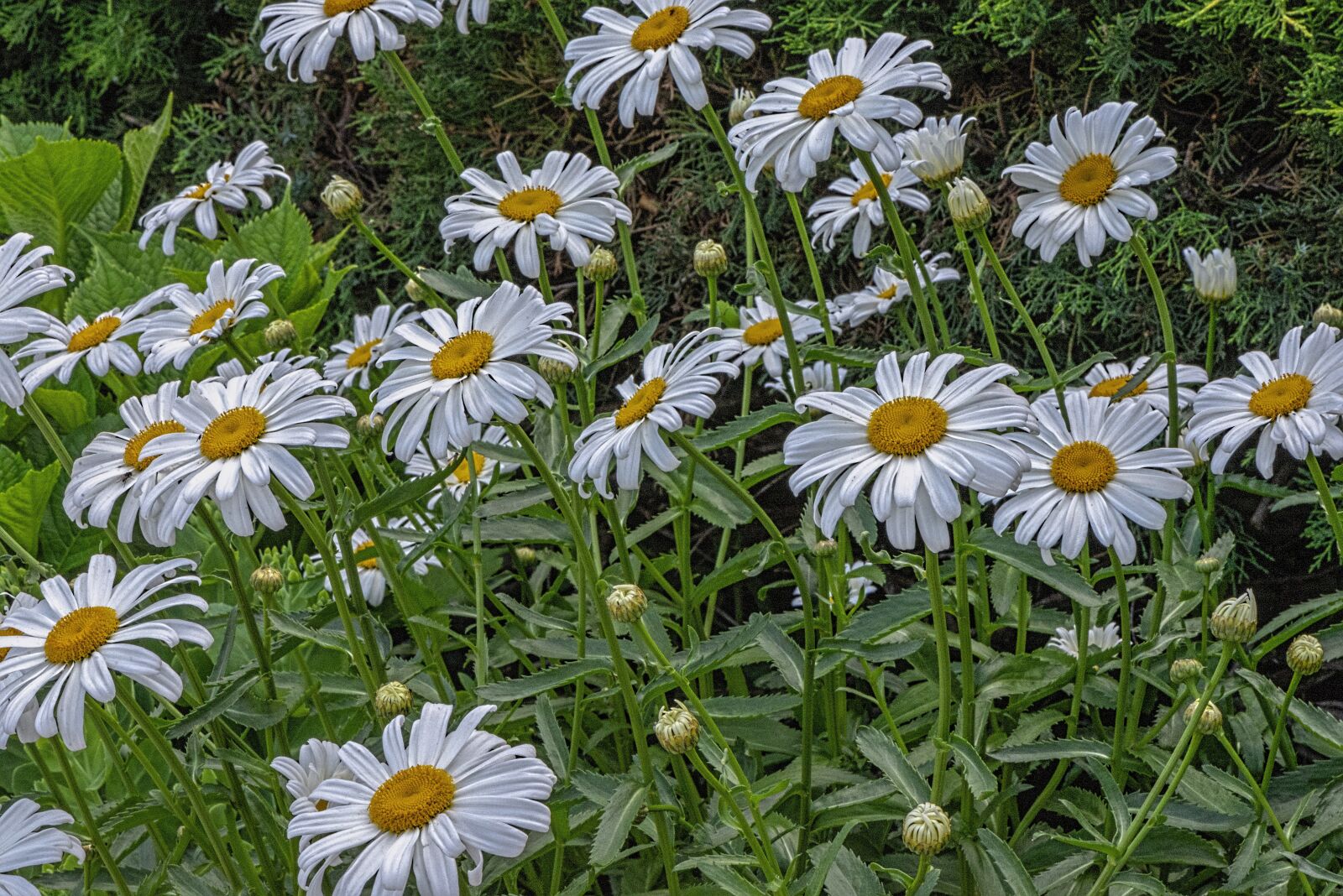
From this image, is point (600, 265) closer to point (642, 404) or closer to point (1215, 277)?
point (642, 404)

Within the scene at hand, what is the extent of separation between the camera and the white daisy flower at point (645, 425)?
1.14 metres

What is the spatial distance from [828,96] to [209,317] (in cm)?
74

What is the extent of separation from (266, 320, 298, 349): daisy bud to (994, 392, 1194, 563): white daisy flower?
2.65ft

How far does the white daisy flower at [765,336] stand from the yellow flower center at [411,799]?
0.78 m

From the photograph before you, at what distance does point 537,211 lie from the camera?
4.72 feet

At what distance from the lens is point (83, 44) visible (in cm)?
313

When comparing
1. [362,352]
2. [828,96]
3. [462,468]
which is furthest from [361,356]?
[828,96]

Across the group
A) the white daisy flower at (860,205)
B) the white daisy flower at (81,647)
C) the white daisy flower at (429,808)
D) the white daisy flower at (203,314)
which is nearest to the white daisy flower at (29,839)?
the white daisy flower at (81,647)

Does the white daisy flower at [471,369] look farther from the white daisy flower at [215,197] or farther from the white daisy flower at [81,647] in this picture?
the white daisy flower at [215,197]

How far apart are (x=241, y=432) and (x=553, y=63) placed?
1616mm

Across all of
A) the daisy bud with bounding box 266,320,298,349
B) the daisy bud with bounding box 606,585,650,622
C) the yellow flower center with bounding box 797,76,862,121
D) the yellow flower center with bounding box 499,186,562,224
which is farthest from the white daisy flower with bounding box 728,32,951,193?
the daisy bud with bounding box 266,320,298,349

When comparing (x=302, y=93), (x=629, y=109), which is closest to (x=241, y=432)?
(x=629, y=109)

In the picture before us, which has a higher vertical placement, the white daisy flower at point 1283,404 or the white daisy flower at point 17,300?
the white daisy flower at point 17,300

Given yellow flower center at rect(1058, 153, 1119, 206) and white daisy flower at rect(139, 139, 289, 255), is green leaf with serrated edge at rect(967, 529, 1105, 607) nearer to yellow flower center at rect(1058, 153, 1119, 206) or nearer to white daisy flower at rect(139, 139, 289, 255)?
yellow flower center at rect(1058, 153, 1119, 206)
